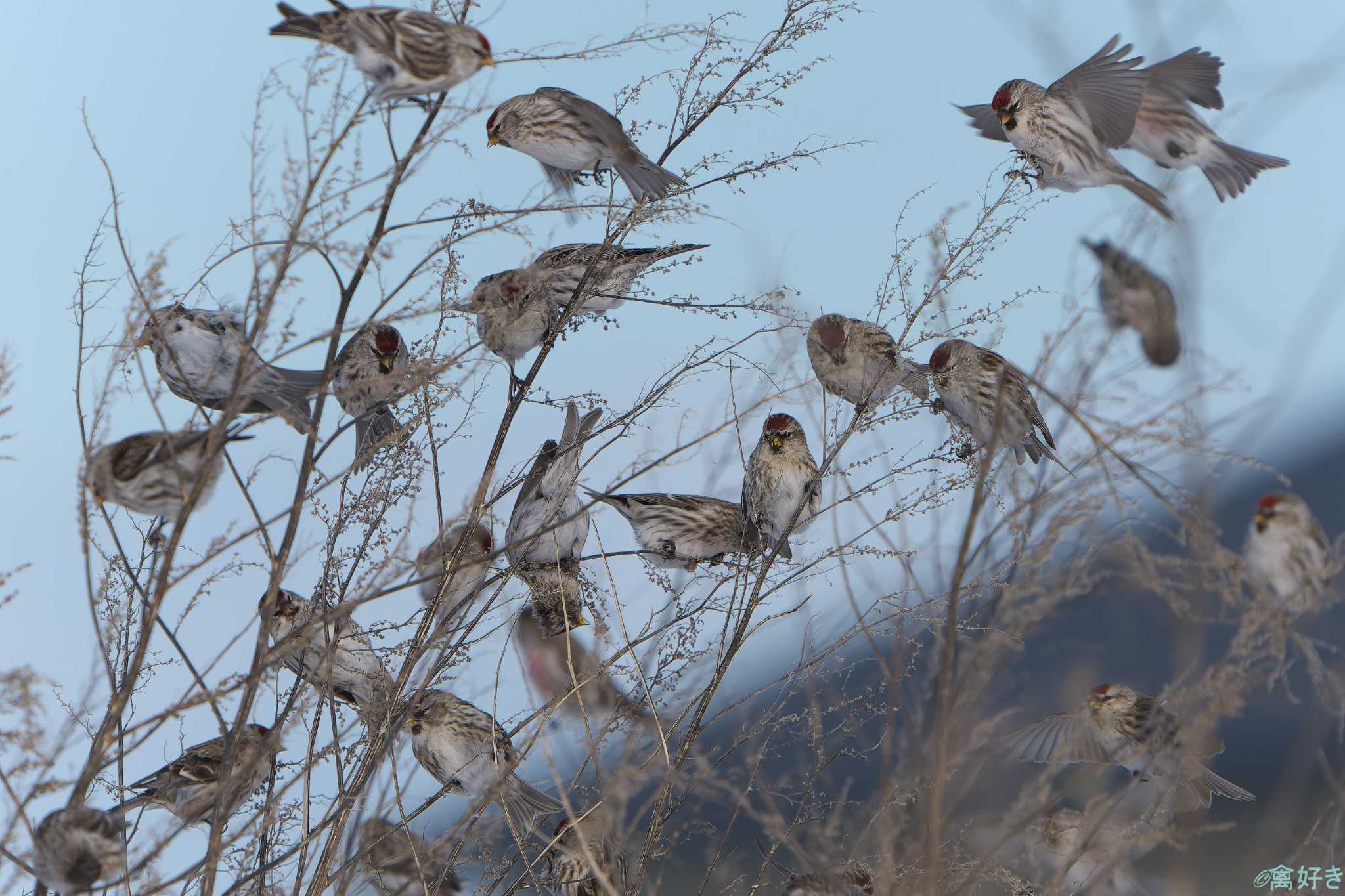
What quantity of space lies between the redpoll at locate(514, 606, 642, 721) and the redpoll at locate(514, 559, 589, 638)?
4 cm

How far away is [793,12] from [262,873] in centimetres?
224

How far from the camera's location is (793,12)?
9.95 feet

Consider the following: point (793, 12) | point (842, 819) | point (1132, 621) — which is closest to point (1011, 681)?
point (842, 819)

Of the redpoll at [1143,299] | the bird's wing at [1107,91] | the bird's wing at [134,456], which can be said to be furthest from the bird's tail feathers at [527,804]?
the bird's wing at [1107,91]

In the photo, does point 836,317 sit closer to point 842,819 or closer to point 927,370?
point 927,370

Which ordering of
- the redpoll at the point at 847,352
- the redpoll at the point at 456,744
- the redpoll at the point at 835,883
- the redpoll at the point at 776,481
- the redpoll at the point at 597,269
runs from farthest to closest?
the redpoll at the point at 847,352
the redpoll at the point at 776,481
the redpoll at the point at 456,744
the redpoll at the point at 597,269
the redpoll at the point at 835,883

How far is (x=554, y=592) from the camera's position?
140 inches

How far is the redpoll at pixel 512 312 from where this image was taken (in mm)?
2654

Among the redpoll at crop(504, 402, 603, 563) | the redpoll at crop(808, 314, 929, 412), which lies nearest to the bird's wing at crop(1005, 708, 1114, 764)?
the redpoll at crop(808, 314, 929, 412)

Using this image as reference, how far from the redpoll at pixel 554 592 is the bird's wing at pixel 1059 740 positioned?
1.21 metres

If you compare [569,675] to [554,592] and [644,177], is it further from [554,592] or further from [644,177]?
[644,177]

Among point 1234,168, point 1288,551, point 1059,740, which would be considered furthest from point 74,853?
point 1234,168

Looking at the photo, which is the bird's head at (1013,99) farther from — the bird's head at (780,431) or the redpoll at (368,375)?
the redpoll at (368,375)

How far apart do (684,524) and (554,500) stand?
583 millimetres
